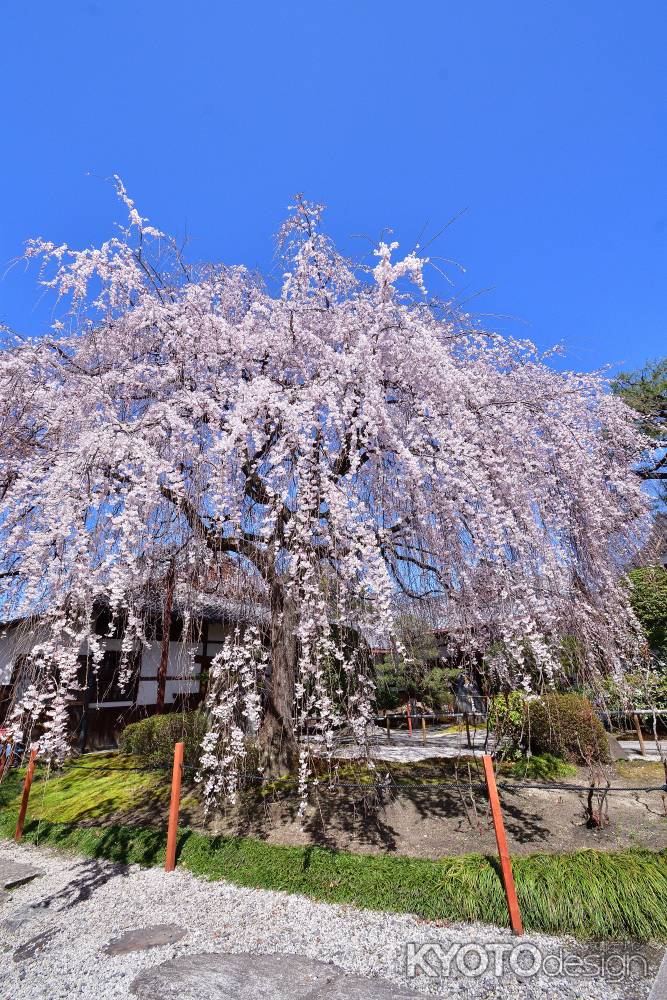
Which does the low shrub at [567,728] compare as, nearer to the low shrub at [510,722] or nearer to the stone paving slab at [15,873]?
the low shrub at [510,722]

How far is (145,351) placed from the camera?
16.9 ft

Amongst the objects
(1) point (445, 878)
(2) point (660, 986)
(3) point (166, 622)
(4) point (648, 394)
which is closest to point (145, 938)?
(1) point (445, 878)

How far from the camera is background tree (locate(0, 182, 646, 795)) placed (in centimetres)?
380

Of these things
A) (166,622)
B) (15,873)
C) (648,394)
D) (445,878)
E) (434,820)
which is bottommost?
(15,873)

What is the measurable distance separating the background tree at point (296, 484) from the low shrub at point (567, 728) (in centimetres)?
207

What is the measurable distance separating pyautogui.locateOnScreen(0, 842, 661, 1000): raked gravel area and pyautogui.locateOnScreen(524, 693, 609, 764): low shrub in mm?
3975

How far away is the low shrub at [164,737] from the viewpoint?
22.9 feet

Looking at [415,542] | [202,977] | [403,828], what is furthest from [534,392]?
[202,977]

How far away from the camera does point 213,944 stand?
3299 mm

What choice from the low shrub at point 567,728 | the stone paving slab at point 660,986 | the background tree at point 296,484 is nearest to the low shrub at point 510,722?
the low shrub at point 567,728

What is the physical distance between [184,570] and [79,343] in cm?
269

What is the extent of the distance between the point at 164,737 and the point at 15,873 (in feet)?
9.47

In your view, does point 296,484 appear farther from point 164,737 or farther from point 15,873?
point 164,737

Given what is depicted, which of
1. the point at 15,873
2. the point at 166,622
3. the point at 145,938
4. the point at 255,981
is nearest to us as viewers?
the point at 255,981
